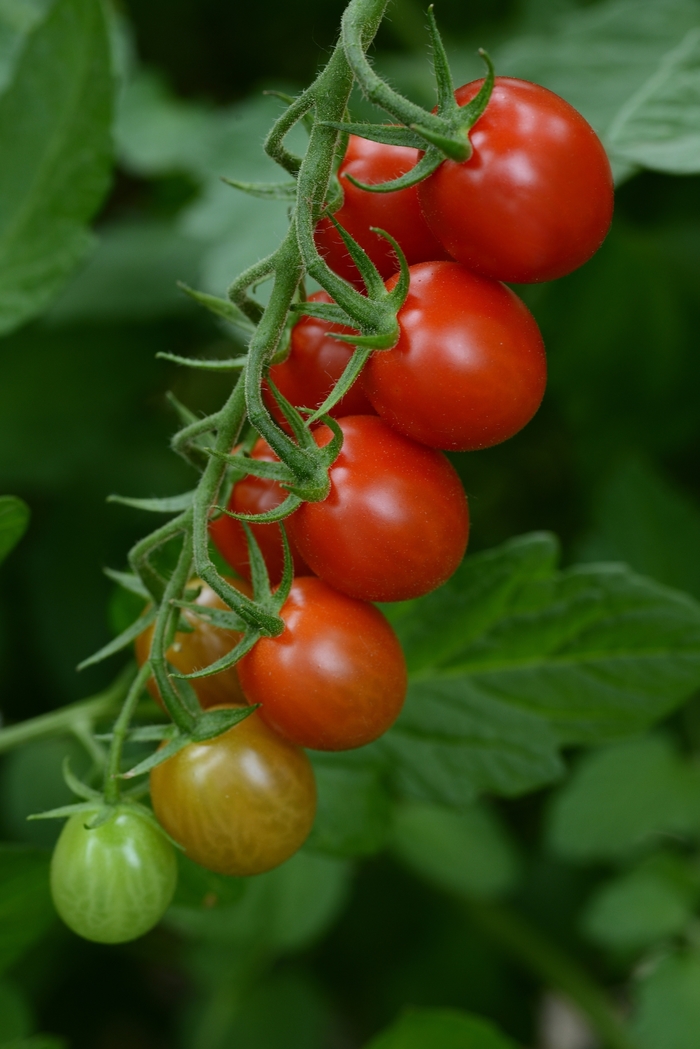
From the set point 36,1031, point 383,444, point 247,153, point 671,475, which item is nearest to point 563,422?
point 671,475

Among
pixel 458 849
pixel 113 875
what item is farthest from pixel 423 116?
pixel 458 849

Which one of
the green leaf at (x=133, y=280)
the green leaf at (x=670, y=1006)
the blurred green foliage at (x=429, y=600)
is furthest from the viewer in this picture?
the green leaf at (x=133, y=280)

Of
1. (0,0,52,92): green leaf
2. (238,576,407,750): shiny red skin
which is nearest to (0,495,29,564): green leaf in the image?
(238,576,407,750): shiny red skin

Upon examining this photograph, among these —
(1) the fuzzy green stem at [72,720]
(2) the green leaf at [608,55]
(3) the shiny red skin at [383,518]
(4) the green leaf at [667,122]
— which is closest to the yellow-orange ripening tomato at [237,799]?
(3) the shiny red skin at [383,518]

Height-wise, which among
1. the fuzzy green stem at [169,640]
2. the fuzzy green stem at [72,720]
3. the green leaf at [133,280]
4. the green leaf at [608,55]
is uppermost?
the green leaf at [608,55]

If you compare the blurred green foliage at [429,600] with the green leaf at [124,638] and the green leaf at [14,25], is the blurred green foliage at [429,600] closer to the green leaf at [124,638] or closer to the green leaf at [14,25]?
the green leaf at [14,25]

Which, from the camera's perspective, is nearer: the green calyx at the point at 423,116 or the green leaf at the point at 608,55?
the green calyx at the point at 423,116
